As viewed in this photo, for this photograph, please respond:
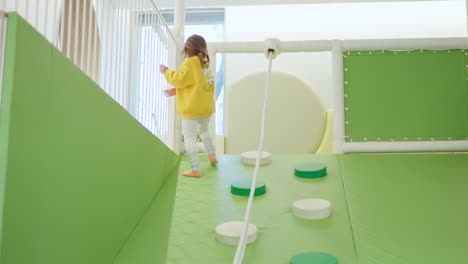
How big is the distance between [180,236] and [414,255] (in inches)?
27.6

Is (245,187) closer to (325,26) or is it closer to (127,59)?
(127,59)

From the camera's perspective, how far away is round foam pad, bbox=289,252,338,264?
1.17m

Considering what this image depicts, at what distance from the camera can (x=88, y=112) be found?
1142 mm

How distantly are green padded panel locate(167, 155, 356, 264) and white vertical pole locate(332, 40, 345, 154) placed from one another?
0.10 metres

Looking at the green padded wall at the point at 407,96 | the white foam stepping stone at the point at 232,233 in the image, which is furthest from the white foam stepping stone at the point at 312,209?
the green padded wall at the point at 407,96

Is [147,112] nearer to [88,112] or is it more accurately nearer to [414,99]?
[88,112]

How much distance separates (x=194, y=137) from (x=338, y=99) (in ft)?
2.36

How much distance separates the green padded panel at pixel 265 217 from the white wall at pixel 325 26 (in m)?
2.67

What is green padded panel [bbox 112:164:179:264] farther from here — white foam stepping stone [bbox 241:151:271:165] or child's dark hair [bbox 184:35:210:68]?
child's dark hair [bbox 184:35:210:68]

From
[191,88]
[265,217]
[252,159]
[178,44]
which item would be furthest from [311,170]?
[178,44]

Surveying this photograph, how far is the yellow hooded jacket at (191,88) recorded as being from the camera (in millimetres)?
1933

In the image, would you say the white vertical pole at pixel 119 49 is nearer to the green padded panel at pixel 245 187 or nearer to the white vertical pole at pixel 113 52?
the white vertical pole at pixel 113 52

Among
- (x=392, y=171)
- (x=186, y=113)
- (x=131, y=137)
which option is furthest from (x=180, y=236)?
(x=392, y=171)

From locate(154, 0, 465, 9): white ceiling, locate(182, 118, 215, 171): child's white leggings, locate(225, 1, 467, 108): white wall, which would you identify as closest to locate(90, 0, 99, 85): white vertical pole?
locate(182, 118, 215, 171): child's white leggings
